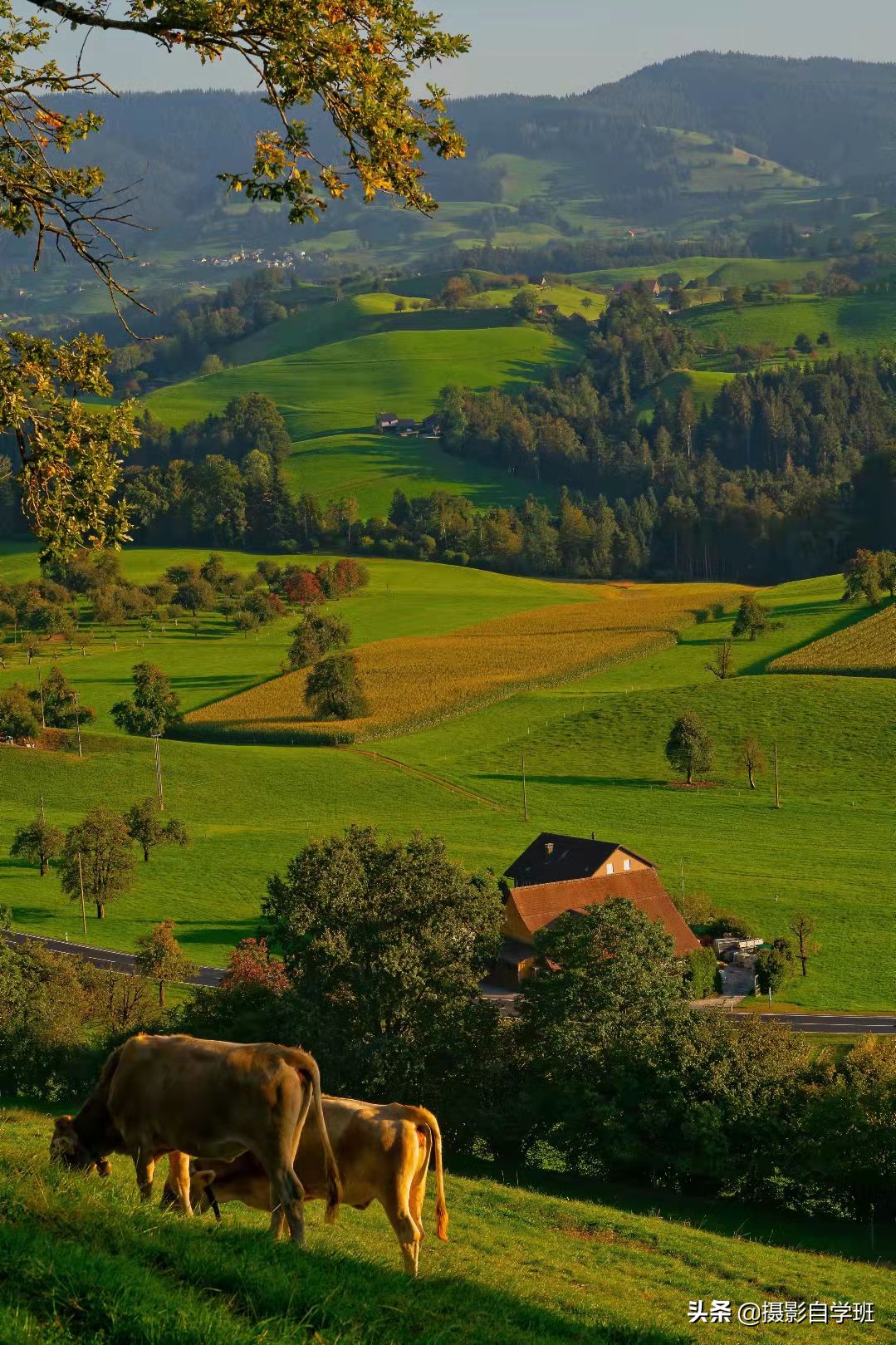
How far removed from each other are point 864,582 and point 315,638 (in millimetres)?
52356

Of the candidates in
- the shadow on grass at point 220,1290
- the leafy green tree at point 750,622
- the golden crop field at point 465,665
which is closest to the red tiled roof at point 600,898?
the golden crop field at point 465,665

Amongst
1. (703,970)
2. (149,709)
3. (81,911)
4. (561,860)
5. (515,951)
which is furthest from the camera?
(149,709)

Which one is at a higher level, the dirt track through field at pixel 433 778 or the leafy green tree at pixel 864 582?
the leafy green tree at pixel 864 582

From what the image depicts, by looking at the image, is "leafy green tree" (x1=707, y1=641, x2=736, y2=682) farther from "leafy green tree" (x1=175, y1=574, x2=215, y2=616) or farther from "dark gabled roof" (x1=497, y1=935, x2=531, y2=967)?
"dark gabled roof" (x1=497, y1=935, x2=531, y2=967)

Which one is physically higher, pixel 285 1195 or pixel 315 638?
pixel 285 1195

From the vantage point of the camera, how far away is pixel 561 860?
70.8m

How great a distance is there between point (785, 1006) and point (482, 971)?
23026 mm

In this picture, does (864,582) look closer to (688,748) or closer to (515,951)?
(688,748)

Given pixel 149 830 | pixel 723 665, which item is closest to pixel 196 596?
pixel 723 665

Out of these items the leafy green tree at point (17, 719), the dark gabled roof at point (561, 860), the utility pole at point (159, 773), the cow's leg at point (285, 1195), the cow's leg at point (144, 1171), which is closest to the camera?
the cow's leg at point (285, 1195)

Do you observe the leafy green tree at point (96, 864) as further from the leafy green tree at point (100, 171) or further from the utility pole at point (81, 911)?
the leafy green tree at point (100, 171)

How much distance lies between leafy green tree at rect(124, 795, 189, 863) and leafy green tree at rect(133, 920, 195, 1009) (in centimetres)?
2172

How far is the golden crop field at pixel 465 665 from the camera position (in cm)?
11419

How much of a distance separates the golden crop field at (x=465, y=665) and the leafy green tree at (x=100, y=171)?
304ft
